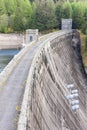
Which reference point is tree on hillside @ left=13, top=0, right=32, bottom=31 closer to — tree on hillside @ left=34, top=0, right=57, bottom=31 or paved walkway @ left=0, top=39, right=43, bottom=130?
tree on hillside @ left=34, top=0, right=57, bottom=31

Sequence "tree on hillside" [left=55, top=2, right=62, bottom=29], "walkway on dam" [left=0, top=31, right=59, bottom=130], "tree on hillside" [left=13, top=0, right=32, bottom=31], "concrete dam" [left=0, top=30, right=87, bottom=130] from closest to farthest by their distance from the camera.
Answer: "walkway on dam" [left=0, top=31, right=59, bottom=130] → "concrete dam" [left=0, top=30, right=87, bottom=130] → "tree on hillside" [left=55, top=2, right=62, bottom=29] → "tree on hillside" [left=13, top=0, right=32, bottom=31]

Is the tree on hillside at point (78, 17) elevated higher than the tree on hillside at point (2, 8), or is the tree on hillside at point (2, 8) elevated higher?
the tree on hillside at point (2, 8)

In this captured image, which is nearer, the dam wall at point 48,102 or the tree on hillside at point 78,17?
the dam wall at point 48,102

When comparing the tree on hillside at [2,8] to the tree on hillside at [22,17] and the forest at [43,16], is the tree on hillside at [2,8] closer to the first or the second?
the forest at [43,16]

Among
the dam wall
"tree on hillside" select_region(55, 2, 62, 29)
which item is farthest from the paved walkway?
"tree on hillside" select_region(55, 2, 62, 29)

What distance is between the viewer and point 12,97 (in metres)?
26.3

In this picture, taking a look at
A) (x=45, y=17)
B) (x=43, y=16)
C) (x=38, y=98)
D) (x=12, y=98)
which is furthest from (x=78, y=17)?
(x=12, y=98)

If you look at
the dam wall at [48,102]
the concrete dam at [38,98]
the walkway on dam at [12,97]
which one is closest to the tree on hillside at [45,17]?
the dam wall at [48,102]

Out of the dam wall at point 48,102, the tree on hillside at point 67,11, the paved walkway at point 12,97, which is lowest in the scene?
the dam wall at point 48,102

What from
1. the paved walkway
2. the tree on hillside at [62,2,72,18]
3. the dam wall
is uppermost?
the tree on hillside at [62,2,72,18]

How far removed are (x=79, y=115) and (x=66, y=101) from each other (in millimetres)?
2513

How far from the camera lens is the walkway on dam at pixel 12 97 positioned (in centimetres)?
2174

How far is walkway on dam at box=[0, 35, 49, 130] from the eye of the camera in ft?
71.3

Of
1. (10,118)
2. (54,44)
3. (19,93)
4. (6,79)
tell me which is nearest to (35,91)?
(19,93)
